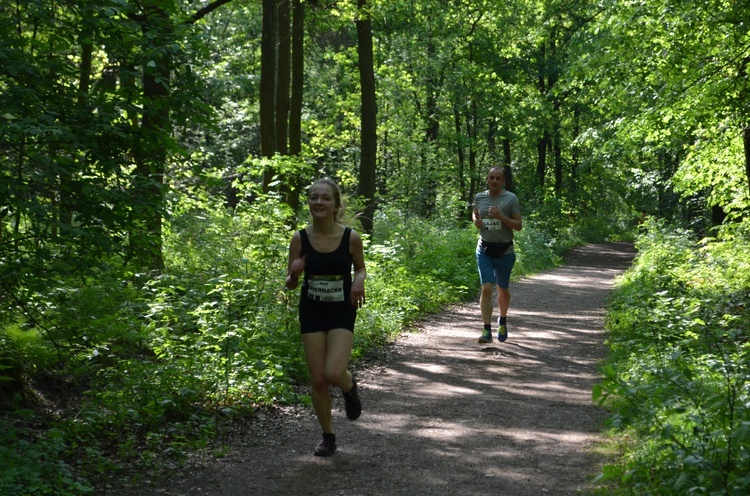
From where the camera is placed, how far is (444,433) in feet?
22.6

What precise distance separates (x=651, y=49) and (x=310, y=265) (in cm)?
1285

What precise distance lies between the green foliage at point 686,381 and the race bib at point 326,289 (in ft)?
6.79

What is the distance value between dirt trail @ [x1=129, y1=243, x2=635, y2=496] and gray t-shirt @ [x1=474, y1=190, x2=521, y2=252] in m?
1.60

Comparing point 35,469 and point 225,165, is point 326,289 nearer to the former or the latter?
point 35,469

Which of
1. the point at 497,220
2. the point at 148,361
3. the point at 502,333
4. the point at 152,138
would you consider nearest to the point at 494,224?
the point at 497,220

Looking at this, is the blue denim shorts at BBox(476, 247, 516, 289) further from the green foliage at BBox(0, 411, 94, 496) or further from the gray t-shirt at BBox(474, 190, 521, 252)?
the green foliage at BBox(0, 411, 94, 496)

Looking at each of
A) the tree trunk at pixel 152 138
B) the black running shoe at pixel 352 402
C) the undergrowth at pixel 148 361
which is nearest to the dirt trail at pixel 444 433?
the black running shoe at pixel 352 402

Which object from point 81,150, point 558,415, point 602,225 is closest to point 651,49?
point 558,415

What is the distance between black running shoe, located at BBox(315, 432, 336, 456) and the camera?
6.13 meters

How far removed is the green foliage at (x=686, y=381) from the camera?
4438 mm

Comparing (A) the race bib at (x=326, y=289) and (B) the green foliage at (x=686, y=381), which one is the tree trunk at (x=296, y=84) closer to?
(B) the green foliage at (x=686, y=381)

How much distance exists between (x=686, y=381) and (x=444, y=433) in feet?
7.20

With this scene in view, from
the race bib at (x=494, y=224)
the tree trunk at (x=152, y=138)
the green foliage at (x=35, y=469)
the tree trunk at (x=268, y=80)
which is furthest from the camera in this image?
the tree trunk at (x=268, y=80)

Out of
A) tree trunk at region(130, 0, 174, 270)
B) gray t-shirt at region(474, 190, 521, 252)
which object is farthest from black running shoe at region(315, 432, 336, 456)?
gray t-shirt at region(474, 190, 521, 252)
